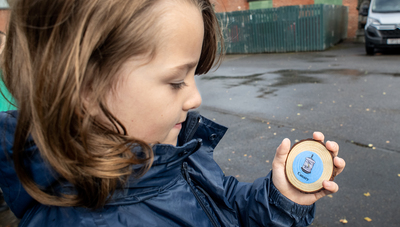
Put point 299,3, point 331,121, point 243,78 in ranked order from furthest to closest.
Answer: point 299,3
point 243,78
point 331,121

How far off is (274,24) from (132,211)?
46.1ft

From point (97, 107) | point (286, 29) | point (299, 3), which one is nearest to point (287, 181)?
point (97, 107)

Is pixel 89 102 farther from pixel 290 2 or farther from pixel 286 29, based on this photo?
pixel 290 2

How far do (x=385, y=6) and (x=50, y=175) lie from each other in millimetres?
11734

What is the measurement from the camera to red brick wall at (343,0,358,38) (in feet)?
55.0

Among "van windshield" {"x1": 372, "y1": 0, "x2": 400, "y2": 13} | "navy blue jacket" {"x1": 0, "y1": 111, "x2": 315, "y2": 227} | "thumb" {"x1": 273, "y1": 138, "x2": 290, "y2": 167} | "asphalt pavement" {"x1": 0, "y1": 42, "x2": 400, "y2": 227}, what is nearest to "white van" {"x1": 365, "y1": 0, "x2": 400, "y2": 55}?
"van windshield" {"x1": 372, "y1": 0, "x2": 400, "y2": 13}

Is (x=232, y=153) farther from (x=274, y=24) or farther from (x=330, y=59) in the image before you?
(x=274, y=24)

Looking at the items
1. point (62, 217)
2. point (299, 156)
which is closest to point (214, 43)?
point (299, 156)

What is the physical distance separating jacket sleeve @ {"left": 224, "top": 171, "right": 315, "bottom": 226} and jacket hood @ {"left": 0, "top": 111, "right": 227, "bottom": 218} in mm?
431

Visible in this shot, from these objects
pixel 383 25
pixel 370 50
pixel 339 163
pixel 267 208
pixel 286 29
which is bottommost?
pixel 370 50

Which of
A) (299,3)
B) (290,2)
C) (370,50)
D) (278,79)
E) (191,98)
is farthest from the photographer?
(290,2)

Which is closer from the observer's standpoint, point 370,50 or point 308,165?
point 308,165

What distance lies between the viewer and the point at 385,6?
405 inches

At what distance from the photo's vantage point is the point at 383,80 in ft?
23.2
